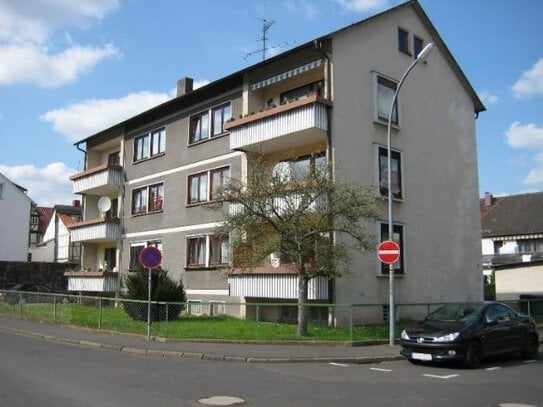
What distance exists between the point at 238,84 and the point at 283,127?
15.9ft

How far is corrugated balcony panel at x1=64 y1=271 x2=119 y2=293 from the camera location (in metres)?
32.1

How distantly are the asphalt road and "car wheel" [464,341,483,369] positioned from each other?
258mm

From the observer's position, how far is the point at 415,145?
25.4 metres

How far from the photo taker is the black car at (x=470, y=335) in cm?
1338

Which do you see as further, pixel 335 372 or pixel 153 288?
pixel 153 288

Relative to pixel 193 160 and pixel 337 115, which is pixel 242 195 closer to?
pixel 337 115

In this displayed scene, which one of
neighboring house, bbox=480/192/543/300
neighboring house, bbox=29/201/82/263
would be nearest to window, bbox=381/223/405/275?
neighboring house, bbox=480/192/543/300

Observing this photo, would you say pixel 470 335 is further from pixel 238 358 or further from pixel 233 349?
pixel 233 349

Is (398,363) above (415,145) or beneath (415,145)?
beneath

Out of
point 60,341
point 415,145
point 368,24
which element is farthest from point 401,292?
point 60,341

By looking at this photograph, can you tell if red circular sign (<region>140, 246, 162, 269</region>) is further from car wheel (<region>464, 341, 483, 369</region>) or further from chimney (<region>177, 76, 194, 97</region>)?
chimney (<region>177, 76, 194, 97</region>)

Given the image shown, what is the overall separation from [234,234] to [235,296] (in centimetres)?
636

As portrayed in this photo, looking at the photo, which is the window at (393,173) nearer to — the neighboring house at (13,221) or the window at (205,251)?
the window at (205,251)

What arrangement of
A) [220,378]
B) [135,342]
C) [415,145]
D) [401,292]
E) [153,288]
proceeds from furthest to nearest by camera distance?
[415,145], [401,292], [153,288], [135,342], [220,378]
